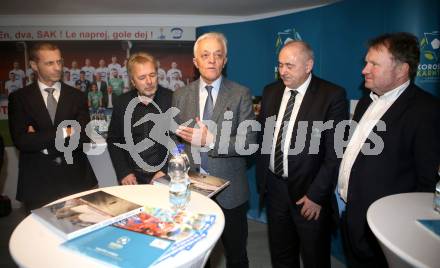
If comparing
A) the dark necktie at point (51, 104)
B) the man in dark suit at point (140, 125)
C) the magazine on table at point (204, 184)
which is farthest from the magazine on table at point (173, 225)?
the dark necktie at point (51, 104)

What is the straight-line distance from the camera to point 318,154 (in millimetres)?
2021

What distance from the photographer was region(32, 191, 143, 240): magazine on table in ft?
3.78

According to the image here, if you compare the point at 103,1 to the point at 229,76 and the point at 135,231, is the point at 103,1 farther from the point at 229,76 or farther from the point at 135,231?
the point at 135,231

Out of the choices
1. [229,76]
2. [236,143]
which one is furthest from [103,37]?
[236,143]

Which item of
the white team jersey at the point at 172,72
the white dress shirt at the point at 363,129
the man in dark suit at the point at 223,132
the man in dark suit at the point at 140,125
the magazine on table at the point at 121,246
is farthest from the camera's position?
the white team jersey at the point at 172,72

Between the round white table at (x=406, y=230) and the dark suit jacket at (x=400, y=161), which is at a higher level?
the dark suit jacket at (x=400, y=161)

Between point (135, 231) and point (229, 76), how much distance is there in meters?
2.91

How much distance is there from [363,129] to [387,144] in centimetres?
18

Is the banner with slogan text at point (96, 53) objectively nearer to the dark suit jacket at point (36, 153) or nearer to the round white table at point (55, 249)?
the dark suit jacket at point (36, 153)

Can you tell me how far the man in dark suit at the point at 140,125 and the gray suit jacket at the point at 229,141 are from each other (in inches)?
8.4

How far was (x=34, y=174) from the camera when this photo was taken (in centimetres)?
223

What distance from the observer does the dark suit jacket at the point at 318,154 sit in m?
1.95

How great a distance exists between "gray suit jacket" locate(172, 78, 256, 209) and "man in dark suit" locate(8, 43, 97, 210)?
2.98 ft

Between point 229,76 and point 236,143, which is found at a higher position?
point 229,76
